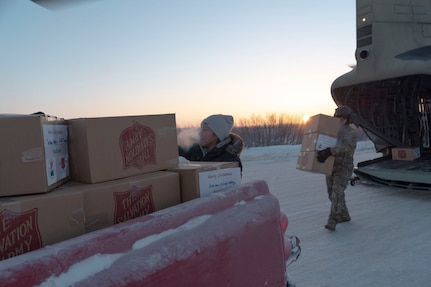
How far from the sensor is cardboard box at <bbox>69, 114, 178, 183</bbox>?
6.53 ft

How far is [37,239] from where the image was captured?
5.13ft

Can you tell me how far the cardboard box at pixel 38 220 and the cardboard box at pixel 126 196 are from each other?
8cm

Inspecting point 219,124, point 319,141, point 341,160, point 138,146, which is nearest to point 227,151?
point 219,124

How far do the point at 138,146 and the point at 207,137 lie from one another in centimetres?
183

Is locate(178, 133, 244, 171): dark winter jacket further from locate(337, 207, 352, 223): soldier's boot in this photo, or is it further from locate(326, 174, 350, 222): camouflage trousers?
locate(337, 207, 352, 223): soldier's boot

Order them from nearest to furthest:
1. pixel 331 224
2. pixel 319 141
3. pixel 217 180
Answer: pixel 217 180, pixel 331 224, pixel 319 141

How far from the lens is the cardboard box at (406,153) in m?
9.16

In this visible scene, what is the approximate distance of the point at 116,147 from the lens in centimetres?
208

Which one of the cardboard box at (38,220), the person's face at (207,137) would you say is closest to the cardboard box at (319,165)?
the person's face at (207,137)

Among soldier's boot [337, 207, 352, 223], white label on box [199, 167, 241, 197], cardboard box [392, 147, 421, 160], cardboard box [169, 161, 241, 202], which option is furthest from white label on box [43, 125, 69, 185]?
cardboard box [392, 147, 421, 160]

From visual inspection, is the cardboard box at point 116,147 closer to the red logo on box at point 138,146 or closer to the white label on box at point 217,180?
the red logo on box at point 138,146

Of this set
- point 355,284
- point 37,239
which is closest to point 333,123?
point 355,284

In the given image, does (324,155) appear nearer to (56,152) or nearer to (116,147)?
(116,147)

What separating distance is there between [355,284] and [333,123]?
2.77 m
